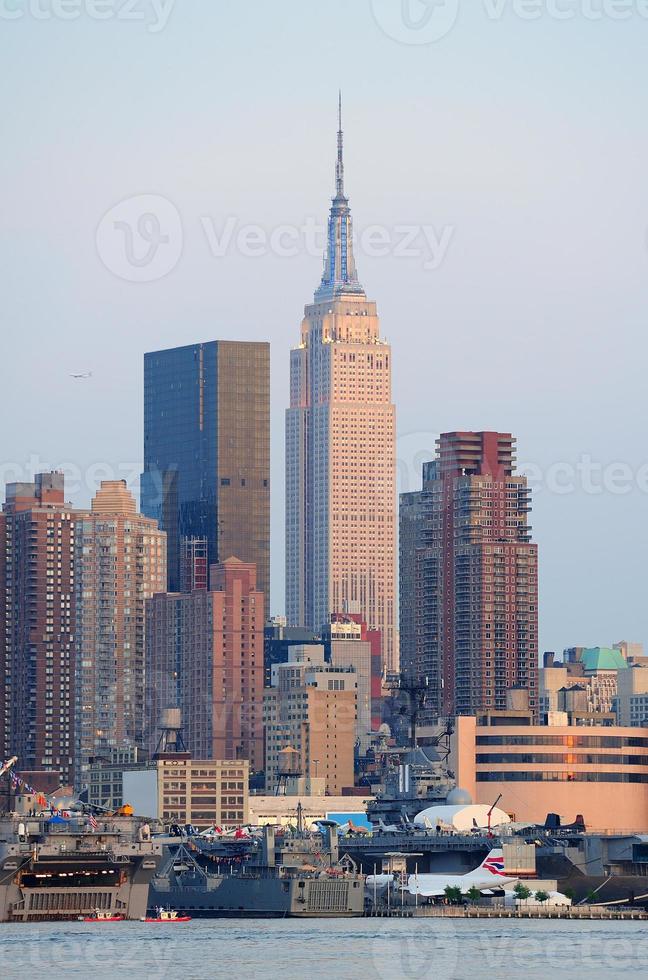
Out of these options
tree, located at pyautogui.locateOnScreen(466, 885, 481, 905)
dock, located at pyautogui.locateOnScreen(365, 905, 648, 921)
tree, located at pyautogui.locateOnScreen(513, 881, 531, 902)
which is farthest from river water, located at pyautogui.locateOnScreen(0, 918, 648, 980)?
tree, located at pyautogui.locateOnScreen(466, 885, 481, 905)

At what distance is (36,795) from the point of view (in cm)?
19100

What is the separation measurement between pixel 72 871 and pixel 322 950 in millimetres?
28030

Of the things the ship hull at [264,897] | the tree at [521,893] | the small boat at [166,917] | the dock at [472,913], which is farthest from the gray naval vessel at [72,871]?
the tree at [521,893]

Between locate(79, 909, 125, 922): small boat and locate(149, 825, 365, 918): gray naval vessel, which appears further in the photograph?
locate(149, 825, 365, 918): gray naval vessel

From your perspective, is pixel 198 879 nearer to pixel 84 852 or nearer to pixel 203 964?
pixel 84 852

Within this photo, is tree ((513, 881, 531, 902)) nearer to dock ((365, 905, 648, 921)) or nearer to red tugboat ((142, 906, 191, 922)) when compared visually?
dock ((365, 905, 648, 921))

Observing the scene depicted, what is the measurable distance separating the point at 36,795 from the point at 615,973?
65.2 m

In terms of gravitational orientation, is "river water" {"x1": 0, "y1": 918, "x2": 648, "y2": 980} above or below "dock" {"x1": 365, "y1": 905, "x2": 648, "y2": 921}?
above

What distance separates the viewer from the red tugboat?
185m

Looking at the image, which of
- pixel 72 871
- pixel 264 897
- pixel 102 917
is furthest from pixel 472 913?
pixel 72 871

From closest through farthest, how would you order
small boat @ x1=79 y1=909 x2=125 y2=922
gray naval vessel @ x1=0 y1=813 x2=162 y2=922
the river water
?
the river water
gray naval vessel @ x1=0 y1=813 x2=162 y2=922
small boat @ x1=79 y1=909 x2=125 y2=922

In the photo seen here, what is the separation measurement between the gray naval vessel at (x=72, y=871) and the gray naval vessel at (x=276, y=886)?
48.8 ft

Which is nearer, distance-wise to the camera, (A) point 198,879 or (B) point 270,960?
(B) point 270,960

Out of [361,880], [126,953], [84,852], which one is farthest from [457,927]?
[126,953]
